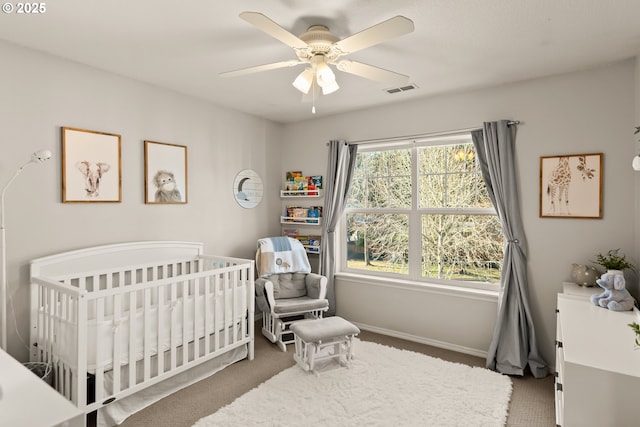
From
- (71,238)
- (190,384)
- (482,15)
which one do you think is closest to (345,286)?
(190,384)

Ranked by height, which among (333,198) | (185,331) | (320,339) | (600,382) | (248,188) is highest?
(248,188)

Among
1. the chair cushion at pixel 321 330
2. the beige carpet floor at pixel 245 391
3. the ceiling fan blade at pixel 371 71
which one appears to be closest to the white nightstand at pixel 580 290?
the beige carpet floor at pixel 245 391

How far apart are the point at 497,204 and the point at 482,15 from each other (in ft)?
5.42

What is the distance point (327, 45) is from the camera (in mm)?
1938

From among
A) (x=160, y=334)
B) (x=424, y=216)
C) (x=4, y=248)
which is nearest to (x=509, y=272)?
(x=424, y=216)

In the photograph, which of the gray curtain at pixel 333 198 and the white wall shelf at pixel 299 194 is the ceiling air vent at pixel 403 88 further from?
the white wall shelf at pixel 299 194

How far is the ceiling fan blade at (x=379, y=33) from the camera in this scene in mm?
1539

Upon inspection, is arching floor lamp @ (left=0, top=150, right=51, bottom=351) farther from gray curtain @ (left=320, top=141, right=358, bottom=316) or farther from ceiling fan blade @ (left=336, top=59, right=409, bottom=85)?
gray curtain @ (left=320, top=141, right=358, bottom=316)

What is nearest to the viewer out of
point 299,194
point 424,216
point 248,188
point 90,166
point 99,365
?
point 99,365

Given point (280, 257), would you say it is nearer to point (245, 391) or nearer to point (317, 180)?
point (317, 180)

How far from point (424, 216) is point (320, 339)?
172 cm

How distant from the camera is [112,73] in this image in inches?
111

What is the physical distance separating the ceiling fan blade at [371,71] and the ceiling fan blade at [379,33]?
0.46 ft

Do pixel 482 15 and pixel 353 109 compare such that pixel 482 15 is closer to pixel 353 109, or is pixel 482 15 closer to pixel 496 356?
pixel 353 109
